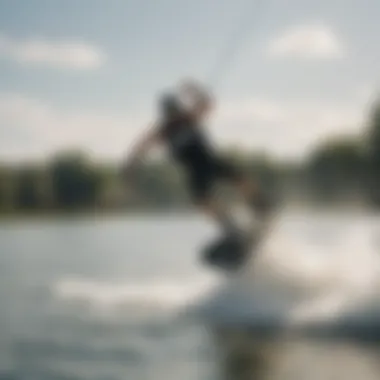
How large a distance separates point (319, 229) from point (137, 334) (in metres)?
0.33

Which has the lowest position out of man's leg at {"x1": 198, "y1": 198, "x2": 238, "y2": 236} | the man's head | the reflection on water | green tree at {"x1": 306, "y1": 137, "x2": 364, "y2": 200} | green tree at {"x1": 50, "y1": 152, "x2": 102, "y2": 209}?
the reflection on water

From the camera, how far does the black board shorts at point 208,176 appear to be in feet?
3.59

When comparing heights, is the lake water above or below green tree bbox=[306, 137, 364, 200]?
below

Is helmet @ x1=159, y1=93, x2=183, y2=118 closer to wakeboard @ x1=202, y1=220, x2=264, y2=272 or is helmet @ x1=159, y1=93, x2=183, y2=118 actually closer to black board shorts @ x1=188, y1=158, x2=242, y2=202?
black board shorts @ x1=188, y1=158, x2=242, y2=202

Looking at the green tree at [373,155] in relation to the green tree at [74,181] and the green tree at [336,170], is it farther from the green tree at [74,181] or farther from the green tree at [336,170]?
the green tree at [74,181]

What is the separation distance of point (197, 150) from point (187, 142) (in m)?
0.02

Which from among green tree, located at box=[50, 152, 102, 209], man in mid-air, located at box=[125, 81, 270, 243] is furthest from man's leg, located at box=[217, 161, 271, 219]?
green tree, located at box=[50, 152, 102, 209]

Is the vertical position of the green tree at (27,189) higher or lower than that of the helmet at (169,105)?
lower

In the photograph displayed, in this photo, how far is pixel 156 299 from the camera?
111 centimetres

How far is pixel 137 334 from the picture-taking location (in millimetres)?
1115

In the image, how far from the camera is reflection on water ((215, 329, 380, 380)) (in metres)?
1.07

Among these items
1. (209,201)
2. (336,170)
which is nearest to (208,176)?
(209,201)

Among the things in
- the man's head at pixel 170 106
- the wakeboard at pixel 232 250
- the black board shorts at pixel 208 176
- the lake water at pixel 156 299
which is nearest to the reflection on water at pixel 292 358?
the lake water at pixel 156 299

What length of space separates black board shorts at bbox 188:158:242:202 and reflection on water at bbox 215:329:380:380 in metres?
0.22
